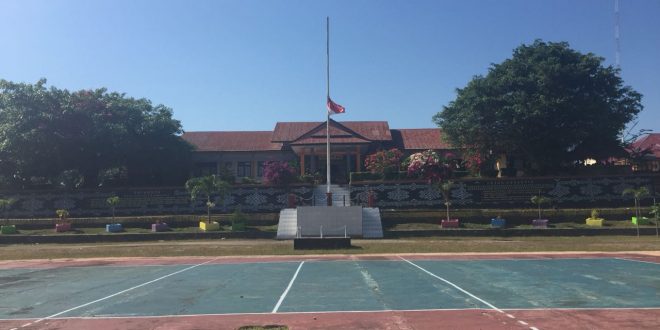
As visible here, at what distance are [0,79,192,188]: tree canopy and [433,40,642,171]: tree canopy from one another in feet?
80.2

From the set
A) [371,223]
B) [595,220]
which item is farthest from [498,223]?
[371,223]

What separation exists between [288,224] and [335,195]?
7.22m

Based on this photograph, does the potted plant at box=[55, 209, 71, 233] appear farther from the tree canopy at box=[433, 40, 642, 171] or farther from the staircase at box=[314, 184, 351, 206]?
the tree canopy at box=[433, 40, 642, 171]

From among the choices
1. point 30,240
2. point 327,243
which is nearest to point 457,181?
point 327,243

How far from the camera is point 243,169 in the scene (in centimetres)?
5191

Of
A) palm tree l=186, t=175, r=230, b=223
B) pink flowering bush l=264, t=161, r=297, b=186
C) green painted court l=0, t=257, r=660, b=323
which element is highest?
pink flowering bush l=264, t=161, r=297, b=186

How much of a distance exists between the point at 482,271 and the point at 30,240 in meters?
28.7

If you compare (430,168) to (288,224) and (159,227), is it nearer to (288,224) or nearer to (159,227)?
(288,224)

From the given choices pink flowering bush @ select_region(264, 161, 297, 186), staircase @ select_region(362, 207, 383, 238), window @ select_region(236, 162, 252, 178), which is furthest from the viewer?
window @ select_region(236, 162, 252, 178)

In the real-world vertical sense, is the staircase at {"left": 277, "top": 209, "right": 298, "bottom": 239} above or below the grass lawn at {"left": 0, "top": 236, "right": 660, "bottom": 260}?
above

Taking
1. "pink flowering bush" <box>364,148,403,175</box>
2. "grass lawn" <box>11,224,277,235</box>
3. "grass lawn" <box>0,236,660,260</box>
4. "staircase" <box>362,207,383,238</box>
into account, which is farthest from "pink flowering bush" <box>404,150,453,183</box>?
"grass lawn" <box>11,224,277,235</box>

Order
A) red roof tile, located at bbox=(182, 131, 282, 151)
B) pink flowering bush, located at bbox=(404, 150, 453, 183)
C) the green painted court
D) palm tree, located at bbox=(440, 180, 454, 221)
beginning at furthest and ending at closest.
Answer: red roof tile, located at bbox=(182, 131, 282, 151) → pink flowering bush, located at bbox=(404, 150, 453, 183) → palm tree, located at bbox=(440, 180, 454, 221) → the green painted court

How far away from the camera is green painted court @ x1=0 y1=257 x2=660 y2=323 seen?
11.2 m

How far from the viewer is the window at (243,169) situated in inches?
2037
